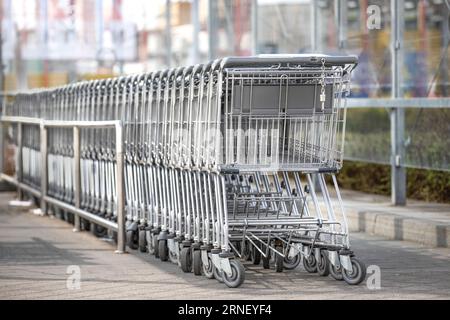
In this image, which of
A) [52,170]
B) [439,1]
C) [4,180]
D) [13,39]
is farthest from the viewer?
Result: [13,39]

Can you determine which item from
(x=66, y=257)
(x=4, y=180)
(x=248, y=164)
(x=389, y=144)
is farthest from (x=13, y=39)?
(x=248, y=164)

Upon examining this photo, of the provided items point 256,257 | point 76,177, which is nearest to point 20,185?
point 76,177

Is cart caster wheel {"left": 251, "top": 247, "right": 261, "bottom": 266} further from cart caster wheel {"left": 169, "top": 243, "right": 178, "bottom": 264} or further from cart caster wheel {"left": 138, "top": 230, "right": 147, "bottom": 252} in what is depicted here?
cart caster wheel {"left": 138, "top": 230, "right": 147, "bottom": 252}

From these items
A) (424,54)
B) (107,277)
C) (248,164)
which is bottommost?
(107,277)

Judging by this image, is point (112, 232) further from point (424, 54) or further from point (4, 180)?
point (4, 180)

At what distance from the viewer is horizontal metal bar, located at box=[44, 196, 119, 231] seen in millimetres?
12734

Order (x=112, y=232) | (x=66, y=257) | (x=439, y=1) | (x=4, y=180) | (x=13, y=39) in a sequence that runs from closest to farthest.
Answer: (x=66, y=257) < (x=112, y=232) < (x=439, y=1) < (x=4, y=180) < (x=13, y=39)

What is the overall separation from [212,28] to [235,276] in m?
12.2

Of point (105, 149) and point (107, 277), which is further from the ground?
point (105, 149)

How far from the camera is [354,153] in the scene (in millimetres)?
16688

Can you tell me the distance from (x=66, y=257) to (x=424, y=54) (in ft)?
17.0

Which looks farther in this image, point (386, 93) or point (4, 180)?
point (4, 180)

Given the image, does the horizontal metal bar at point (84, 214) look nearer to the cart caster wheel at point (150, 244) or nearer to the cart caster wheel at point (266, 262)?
the cart caster wheel at point (150, 244)

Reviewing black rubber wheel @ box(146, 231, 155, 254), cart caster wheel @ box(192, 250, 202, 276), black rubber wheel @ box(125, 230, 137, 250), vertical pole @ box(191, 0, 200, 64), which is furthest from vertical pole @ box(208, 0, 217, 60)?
cart caster wheel @ box(192, 250, 202, 276)
